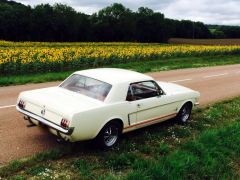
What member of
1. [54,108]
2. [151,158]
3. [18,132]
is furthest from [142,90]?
[18,132]

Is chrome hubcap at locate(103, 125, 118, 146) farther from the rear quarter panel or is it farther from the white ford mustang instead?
the rear quarter panel

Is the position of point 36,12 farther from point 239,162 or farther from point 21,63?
point 239,162

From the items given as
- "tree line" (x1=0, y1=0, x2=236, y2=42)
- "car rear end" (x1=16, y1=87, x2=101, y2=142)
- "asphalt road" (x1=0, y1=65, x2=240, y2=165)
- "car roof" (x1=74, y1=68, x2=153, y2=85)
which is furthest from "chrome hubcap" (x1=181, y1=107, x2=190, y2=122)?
"tree line" (x1=0, y1=0, x2=236, y2=42)

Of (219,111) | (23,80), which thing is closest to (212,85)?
(219,111)

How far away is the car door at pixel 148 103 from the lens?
24.2 ft

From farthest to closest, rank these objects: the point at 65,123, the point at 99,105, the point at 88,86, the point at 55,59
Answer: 1. the point at 55,59
2. the point at 88,86
3. the point at 99,105
4. the point at 65,123

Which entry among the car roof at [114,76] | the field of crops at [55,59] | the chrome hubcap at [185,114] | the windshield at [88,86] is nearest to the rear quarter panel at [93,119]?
the windshield at [88,86]

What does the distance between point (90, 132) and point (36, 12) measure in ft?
212

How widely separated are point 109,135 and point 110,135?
0.02 metres

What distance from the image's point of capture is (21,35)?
6372 centimetres

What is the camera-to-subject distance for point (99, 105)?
21.5 feet

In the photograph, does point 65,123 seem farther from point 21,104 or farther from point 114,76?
point 114,76

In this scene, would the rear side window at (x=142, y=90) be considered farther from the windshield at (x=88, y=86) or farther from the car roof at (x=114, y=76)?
the windshield at (x=88, y=86)

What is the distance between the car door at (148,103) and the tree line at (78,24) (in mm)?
58390
